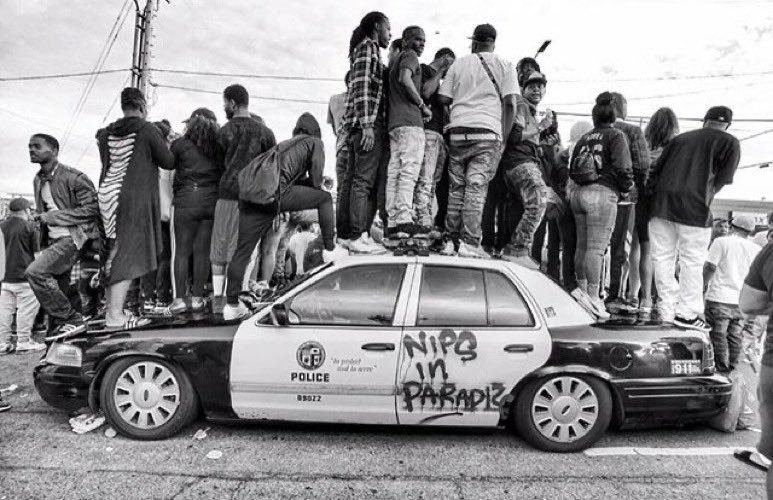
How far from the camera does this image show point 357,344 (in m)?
3.51

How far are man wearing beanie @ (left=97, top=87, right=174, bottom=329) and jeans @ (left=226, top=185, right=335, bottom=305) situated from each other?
0.81 meters

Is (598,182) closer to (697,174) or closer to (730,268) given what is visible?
(697,174)

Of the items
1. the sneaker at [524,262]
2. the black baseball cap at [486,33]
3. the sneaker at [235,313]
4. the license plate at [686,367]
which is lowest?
the license plate at [686,367]

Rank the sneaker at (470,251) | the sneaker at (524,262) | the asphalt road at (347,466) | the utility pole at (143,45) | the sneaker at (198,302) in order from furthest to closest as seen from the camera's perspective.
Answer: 1. the utility pole at (143,45)
2. the sneaker at (198,302)
3. the sneaker at (470,251)
4. the sneaker at (524,262)
5. the asphalt road at (347,466)

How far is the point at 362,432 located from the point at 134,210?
2.89 m

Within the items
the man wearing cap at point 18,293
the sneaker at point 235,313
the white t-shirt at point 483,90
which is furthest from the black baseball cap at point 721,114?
the man wearing cap at point 18,293

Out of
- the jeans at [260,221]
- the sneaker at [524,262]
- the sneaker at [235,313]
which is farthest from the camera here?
the jeans at [260,221]

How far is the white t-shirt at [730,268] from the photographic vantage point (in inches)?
229

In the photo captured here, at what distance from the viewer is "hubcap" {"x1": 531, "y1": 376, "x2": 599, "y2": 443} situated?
350 cm

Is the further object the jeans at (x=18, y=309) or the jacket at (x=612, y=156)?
the jeans at (x=18, y=309)

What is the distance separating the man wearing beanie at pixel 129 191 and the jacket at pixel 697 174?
4.85 metres

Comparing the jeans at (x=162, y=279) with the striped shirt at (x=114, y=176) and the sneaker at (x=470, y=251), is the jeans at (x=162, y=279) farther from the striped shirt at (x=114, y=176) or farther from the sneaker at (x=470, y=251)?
the sneaker at (x=470, y=251)

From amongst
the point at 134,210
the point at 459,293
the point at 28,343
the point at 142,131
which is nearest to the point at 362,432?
the point at 459,293

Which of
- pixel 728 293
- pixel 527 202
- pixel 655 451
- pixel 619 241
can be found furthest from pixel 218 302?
pixel 728 293
